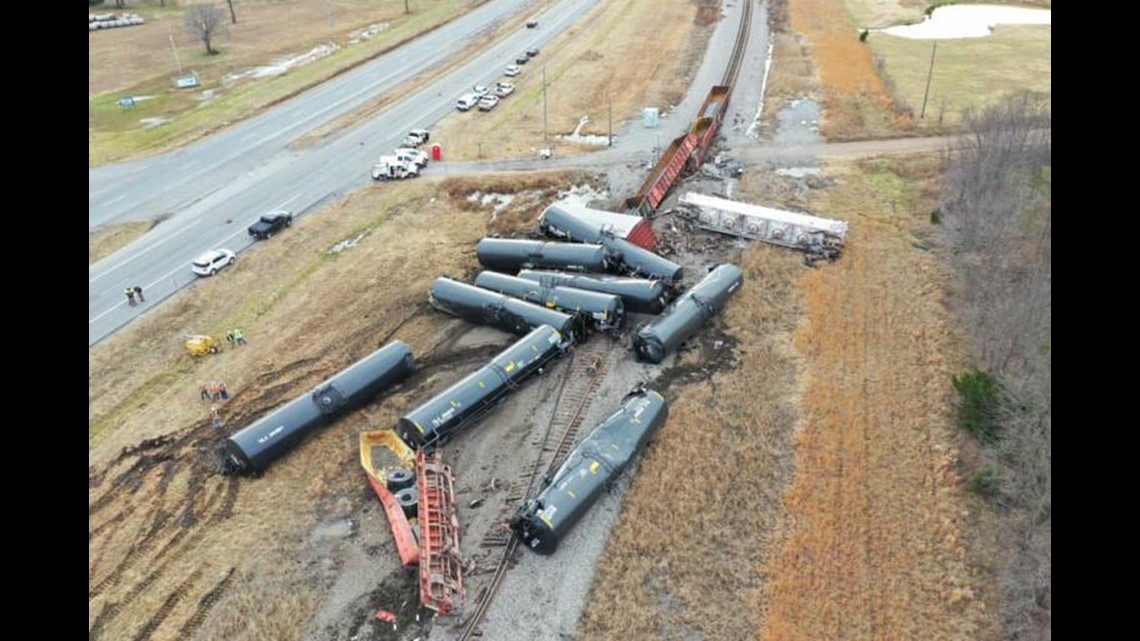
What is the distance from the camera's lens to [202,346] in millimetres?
43844

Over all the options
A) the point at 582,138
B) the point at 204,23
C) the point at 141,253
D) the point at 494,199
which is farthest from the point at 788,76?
the point at 204,23

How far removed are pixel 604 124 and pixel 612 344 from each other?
137 ft

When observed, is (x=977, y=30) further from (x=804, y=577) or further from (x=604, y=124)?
(x=804, y=577)

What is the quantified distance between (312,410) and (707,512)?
63.2 feet

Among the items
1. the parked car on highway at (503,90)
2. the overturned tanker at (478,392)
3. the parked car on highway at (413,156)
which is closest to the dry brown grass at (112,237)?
the parked car on highway at (413,156)

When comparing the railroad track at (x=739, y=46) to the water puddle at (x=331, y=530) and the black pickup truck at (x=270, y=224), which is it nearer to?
the black pickup truck at (x=270, y=224)

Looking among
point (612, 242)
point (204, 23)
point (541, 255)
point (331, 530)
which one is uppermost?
point (204, 23)

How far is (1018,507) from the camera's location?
1200 inches

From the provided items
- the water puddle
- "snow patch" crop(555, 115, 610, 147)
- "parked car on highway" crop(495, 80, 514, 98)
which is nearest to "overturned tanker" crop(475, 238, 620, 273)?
the water puddle

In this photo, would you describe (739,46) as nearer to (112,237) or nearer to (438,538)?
(112,237)

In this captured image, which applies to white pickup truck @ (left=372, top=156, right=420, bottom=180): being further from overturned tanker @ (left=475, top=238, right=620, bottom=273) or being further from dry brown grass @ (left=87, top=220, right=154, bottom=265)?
overturned tanker @ (left=475, top=238, right=620, bottom=273)

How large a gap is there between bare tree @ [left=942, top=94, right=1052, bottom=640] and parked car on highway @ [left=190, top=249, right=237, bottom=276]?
162ft

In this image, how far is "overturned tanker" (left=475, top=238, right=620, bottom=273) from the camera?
46.4 m

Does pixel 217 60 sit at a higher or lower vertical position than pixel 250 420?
higher
